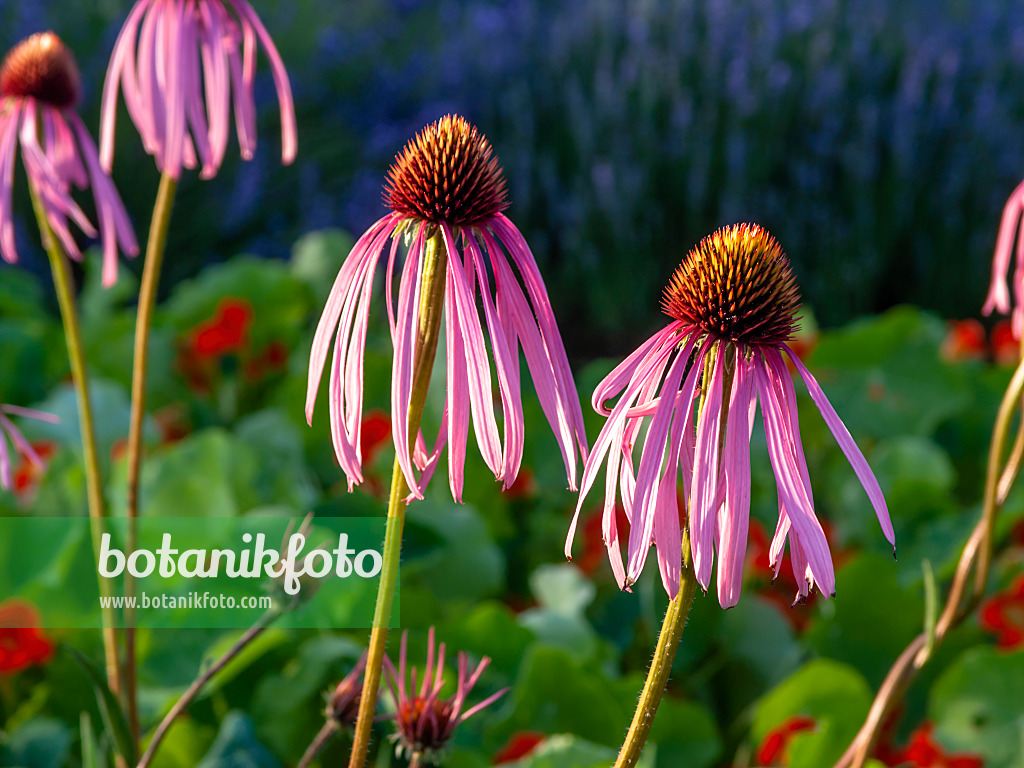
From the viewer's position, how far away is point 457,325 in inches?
20.4

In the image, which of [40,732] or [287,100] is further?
[40,732]

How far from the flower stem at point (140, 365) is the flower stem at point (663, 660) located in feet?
1.39

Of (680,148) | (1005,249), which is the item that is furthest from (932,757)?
(680,148)

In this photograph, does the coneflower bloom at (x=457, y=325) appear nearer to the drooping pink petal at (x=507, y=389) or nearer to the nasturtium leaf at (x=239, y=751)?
the drooping pink petal at (x=507, y=389)

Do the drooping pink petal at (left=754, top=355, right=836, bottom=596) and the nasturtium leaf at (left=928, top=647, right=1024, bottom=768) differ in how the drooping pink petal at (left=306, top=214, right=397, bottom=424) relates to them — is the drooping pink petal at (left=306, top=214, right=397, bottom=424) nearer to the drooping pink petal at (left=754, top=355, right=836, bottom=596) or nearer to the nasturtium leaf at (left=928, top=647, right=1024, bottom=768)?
the drooping pink petal at (left=754, top=355, right=836, bottom=596)

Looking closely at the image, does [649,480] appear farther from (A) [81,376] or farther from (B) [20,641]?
(B) [20,641]

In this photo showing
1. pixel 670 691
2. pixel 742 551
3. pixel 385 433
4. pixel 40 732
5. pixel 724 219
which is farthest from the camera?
pixel 724 219

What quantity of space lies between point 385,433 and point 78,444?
553 millimetres

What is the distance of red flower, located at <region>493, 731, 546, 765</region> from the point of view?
3.37 feet

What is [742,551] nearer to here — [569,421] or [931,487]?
[569,421]

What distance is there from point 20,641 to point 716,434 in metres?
0.99

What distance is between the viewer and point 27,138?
79 centimetres

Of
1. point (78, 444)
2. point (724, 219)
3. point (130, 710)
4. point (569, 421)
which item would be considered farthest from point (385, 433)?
point (724, 219)

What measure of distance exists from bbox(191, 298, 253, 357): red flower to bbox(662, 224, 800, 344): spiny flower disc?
5.11ft
